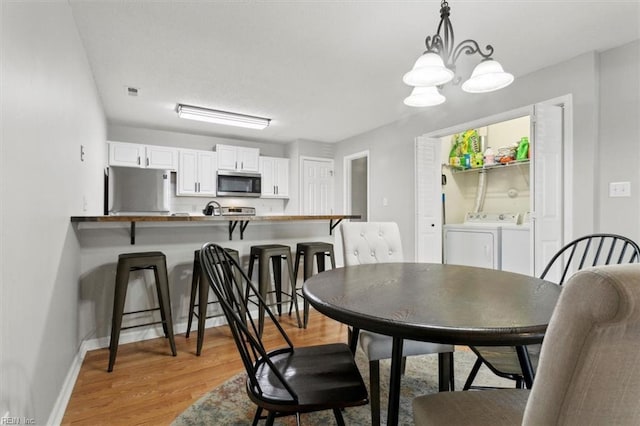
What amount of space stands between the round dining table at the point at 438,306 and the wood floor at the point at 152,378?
1.12m

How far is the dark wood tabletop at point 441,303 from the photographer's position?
32.9 inches

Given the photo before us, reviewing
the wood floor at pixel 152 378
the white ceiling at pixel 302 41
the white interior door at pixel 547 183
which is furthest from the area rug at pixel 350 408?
the white ceiling at pixel 302 41

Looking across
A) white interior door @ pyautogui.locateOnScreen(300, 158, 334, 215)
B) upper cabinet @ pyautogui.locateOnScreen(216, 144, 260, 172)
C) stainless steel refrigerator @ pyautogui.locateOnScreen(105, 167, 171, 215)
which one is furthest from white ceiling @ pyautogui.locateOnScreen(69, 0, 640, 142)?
white interior door @ pyautogui.locateOnScreen(300, 158, 334, 215)

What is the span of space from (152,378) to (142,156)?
3631 mm

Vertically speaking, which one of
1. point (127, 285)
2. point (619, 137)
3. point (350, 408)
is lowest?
point (350, 408)

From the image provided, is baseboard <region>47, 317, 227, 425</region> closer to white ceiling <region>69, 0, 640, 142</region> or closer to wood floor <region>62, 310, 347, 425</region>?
wood floor <region>62, 310, 347, 425</region>

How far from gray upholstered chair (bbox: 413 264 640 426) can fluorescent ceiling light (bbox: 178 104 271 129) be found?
4.31 m

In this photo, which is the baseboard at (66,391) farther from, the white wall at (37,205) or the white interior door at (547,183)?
the white interior door at (547,183)

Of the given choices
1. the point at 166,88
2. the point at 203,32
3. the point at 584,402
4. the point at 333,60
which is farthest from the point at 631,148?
the point at 166,88

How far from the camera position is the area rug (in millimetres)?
1606

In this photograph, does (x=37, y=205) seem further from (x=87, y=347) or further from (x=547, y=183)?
(x=547, y=183)

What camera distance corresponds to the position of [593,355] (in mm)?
427

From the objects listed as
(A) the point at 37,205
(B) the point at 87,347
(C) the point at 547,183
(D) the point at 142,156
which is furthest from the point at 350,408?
(D) the point at 142,156

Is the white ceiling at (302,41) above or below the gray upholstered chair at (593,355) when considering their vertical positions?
→ above
